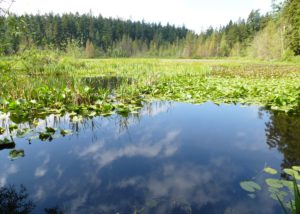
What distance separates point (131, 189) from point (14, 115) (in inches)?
151

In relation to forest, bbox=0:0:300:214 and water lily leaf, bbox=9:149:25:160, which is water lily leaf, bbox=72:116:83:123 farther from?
water lily leaf, bbox=9:149:25:160

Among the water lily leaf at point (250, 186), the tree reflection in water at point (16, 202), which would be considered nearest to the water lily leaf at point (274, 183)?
the water lily leaf at point (250, 186)

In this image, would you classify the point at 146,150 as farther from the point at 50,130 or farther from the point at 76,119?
the point at 76,119

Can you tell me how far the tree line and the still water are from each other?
2147 mm

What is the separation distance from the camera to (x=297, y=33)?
1151 inches

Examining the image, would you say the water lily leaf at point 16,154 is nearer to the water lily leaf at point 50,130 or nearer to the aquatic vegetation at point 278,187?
the water lily leaf at point 50,130

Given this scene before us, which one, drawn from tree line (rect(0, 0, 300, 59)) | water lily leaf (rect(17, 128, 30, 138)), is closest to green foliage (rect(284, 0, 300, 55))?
tree line (rect(0, 0, 300, 59))

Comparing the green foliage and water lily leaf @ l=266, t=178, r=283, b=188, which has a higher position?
the green foliage

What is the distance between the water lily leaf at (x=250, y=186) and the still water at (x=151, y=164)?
0.07m

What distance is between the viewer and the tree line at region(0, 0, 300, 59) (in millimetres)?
29705

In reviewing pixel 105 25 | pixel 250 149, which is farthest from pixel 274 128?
pixel 105 25

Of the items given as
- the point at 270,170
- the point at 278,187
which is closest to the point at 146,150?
the point at 270,170

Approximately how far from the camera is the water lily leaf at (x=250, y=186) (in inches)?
104

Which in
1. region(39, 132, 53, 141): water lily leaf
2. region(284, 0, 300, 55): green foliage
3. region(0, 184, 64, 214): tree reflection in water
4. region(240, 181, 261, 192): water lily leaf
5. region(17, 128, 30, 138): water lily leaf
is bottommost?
region(0, 184, 64, 214): tree reflection in water
